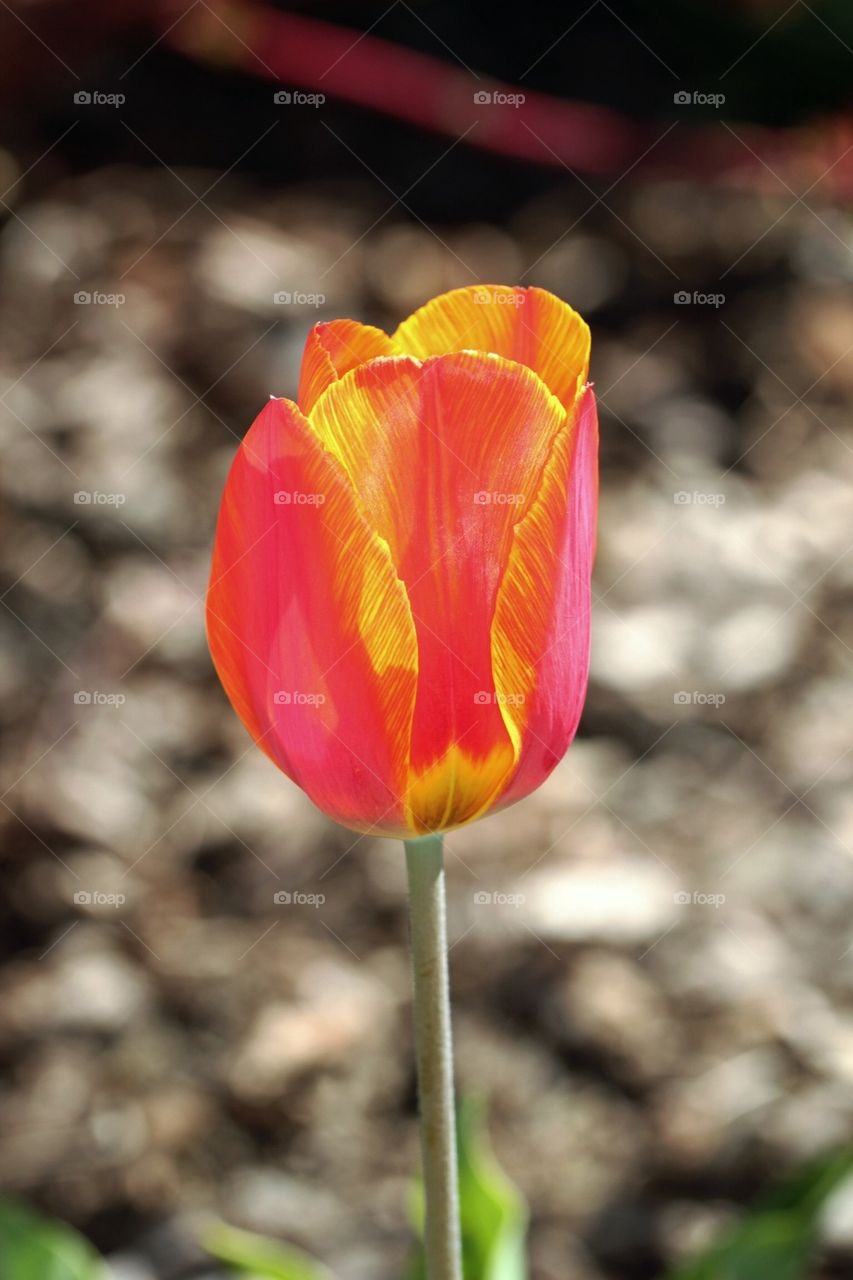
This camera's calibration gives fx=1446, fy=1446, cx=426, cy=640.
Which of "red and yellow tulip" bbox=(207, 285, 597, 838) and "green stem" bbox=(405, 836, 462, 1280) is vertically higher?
"red and yellow tulip" bbox=(207, 285, 597, 838)

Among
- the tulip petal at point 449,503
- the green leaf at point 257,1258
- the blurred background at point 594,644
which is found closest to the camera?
the tulip petal at point 449,503

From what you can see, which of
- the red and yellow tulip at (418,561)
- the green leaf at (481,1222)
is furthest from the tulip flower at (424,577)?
the green leaf at (481,1222)

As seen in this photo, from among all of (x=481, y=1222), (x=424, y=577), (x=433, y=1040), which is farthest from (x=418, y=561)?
(x=481, y=1222)

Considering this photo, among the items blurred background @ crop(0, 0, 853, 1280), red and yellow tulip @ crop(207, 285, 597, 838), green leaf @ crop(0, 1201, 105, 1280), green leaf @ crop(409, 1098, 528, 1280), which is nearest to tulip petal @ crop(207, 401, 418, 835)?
red and yellow tulip @ crop(207, 285, 597, 838)

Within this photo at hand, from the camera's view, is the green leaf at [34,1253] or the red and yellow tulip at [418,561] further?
the green leaf at [34,1253]

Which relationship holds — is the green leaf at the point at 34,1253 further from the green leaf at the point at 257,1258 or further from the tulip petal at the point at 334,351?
the tulip petal at the point at 334,351

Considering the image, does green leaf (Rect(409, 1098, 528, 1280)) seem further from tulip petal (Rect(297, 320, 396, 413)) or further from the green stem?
tulip petal (Rect(297, 320, 396, 413))

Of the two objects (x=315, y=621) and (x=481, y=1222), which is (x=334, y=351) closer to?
(x=315, y=621)
